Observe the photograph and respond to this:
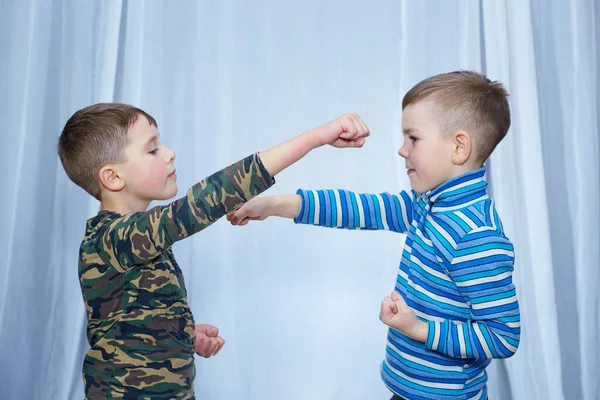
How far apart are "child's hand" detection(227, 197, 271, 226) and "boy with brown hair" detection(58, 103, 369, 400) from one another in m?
0.19

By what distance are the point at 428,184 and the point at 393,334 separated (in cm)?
30

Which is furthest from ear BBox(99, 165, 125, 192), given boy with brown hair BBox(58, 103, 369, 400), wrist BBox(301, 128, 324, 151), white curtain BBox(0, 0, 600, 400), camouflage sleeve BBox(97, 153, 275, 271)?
white curtain BBox(0, 0, 600, 400)

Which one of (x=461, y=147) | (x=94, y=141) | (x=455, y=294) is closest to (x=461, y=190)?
(x=461, y=147)

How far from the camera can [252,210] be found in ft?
4.75

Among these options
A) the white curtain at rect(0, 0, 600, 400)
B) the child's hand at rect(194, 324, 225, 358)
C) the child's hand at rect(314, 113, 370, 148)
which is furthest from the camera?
the white curtain at rect(0, 0, 600, 400)

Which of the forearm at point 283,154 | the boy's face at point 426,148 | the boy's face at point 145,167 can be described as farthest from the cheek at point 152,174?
the boy's face at point 426,148

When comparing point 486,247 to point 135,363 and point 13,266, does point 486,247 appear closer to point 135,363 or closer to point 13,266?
point 135,363

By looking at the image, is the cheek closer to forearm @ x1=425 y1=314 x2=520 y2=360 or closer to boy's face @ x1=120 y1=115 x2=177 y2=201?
boy's face @ x1=120 y1=115 x2=177 y2=201

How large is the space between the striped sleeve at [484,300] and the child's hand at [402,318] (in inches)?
0.8

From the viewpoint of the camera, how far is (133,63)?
2.07 m

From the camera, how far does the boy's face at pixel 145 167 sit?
4.17 feet

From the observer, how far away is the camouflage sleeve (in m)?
1.09

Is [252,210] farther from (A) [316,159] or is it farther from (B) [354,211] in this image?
(A) [316,159]

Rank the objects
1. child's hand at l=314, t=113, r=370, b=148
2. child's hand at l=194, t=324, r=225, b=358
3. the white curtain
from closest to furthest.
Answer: child's hand at l=314, t=113, r=370, b=148
child's hand at l=194, t=324, r=225, b=358
the white curtain
